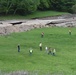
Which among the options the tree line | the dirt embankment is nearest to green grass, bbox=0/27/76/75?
the dirt embankment

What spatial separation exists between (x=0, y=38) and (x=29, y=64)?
18.8 meters

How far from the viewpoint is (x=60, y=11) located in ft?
362

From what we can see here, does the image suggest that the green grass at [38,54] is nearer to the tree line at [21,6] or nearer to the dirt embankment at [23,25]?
the dirt embankment at [23,25]

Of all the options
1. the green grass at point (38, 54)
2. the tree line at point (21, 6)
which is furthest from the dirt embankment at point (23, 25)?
the tree line at point (21, 6)

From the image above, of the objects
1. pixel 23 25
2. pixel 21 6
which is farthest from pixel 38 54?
pixel 21 6

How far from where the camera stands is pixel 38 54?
45875mm

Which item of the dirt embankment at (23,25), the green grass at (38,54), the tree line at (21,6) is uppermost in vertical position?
the tree line at (21,6)

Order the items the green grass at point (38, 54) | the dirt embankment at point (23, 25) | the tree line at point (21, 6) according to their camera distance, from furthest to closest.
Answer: the tree line at point (21, 6)
the dirt embankment at point (23, 25)
the green grass at point (38, 54)

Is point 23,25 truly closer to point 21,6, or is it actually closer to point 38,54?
point 21,6

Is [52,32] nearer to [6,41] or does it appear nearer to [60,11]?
[6,41]

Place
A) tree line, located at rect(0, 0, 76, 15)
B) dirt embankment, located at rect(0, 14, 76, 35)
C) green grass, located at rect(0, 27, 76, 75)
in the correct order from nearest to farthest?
green grass, located at rect(0, 27, 76, 75) → dirt embankment, located at rect(0, 14, 76, 35) → tree line, located at rect(0, 0, 76, 15)

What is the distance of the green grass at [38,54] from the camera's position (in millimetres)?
38656

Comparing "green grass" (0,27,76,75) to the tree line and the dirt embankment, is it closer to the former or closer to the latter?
the dirt embankment

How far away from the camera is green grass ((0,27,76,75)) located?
127ft
